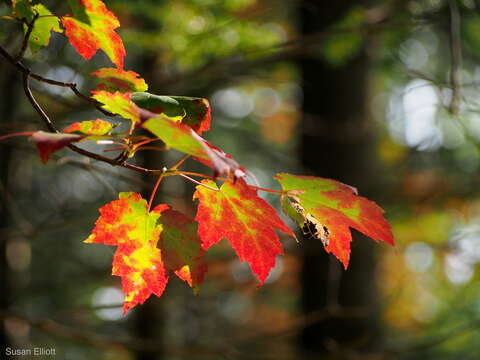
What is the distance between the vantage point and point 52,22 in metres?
0.94

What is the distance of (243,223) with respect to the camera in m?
0.89

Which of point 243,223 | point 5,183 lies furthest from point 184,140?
point 5,183

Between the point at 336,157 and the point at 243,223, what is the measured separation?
233cm

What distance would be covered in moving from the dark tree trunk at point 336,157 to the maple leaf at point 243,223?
6.30ft

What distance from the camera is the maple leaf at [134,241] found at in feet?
2.85

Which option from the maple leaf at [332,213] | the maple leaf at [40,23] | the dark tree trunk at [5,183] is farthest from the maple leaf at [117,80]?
the dark tree trunk at [5,183]

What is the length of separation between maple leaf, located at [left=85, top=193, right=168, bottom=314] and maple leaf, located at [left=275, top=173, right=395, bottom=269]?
262 mm

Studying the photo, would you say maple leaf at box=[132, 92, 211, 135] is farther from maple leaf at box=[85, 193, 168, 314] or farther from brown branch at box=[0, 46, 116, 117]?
maple leaf at box=[85, 193, 168, 314]

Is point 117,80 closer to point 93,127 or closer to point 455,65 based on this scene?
point 93,127

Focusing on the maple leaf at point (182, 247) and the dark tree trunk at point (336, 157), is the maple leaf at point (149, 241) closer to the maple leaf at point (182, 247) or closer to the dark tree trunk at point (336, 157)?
the maple leaf at point (182, 247)

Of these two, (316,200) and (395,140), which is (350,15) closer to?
(316,200)

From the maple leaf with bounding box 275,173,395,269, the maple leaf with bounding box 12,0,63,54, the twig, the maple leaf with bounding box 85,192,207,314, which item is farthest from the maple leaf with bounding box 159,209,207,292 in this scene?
the twig

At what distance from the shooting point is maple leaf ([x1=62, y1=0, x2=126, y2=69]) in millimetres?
909

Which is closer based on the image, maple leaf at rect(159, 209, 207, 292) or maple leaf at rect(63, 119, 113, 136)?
maple leaf at rect(63, 119, 113, 136)
